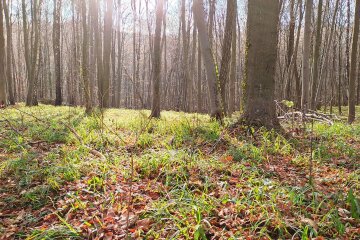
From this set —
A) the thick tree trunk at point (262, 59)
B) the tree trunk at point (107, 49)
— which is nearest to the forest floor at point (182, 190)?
the thick tree trunk at point (262, 59)

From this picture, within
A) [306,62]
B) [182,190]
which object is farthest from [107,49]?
[182,190]

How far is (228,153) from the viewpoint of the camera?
160 inches

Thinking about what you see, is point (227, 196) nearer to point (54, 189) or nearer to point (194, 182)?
point (194, 182)

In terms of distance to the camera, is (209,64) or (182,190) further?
(209,64)

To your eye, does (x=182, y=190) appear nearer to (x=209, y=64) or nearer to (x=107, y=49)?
(x=209, y=64)

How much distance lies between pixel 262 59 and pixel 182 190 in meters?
3.08

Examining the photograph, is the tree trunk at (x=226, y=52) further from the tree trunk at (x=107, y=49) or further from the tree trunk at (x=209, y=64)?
the tree trunk at (x=107, y=49)

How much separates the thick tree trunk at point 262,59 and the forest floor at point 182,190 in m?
0.41

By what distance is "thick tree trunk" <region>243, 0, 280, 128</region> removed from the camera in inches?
195

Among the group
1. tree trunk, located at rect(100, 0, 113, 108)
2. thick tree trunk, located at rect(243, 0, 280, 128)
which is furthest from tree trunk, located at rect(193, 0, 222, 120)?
tree trunk, located at rect(100, 0, 113, 108)

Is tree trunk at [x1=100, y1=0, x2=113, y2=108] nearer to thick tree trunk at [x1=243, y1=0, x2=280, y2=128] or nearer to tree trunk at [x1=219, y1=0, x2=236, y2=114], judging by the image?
tree trunk at [x1=219, y1=0, x2=236, y2=114]

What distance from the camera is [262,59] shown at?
195 inches

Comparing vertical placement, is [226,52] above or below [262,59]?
above

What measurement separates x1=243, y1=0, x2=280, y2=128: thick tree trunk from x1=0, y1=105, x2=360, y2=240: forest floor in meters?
0.41
